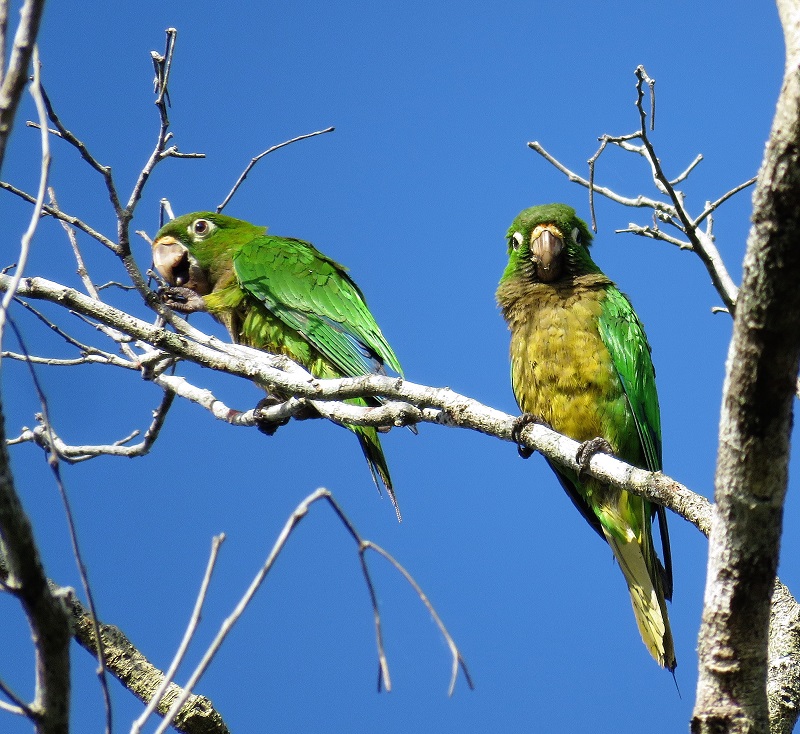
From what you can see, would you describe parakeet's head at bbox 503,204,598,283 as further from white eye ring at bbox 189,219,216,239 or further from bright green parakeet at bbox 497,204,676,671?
white eye ring at bbox 189,219,216,239

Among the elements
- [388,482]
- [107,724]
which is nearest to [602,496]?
[388,482]

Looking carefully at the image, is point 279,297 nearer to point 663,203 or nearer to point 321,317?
point 321,317

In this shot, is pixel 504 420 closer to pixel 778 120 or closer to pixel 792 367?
pixel 792 367

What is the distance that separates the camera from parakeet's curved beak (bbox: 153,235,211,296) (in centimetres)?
597

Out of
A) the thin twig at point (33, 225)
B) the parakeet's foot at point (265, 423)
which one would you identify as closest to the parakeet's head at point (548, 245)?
the parakeet's foot at point (265, 423)

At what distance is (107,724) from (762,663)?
135 cm

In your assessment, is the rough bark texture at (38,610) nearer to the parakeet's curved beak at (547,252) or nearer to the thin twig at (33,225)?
the thin twig at (33,225)

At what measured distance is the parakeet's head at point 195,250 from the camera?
19.5 feet

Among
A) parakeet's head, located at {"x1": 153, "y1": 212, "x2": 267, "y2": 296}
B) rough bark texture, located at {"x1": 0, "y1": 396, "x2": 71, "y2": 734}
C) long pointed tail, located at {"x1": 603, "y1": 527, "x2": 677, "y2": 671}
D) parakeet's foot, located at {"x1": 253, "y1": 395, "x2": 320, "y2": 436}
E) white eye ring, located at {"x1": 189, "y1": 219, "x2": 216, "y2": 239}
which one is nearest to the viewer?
rough bark texture, located at {"x1": 0, "y1": 396, "x2": 71, "y2": 734}

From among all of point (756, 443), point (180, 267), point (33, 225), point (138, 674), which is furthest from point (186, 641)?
point (180, 267)

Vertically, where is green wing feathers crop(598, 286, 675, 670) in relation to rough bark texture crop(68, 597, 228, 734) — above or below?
above

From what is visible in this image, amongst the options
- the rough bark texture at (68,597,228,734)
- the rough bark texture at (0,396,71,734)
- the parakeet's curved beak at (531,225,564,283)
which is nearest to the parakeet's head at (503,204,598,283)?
the parakeet's curved beak at (531,225,564,283)

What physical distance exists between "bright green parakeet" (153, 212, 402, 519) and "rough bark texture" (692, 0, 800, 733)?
3242 mm

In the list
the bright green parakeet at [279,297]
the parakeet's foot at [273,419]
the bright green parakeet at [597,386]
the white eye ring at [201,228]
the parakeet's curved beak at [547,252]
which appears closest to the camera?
the parakeet's foot at [273,419]
